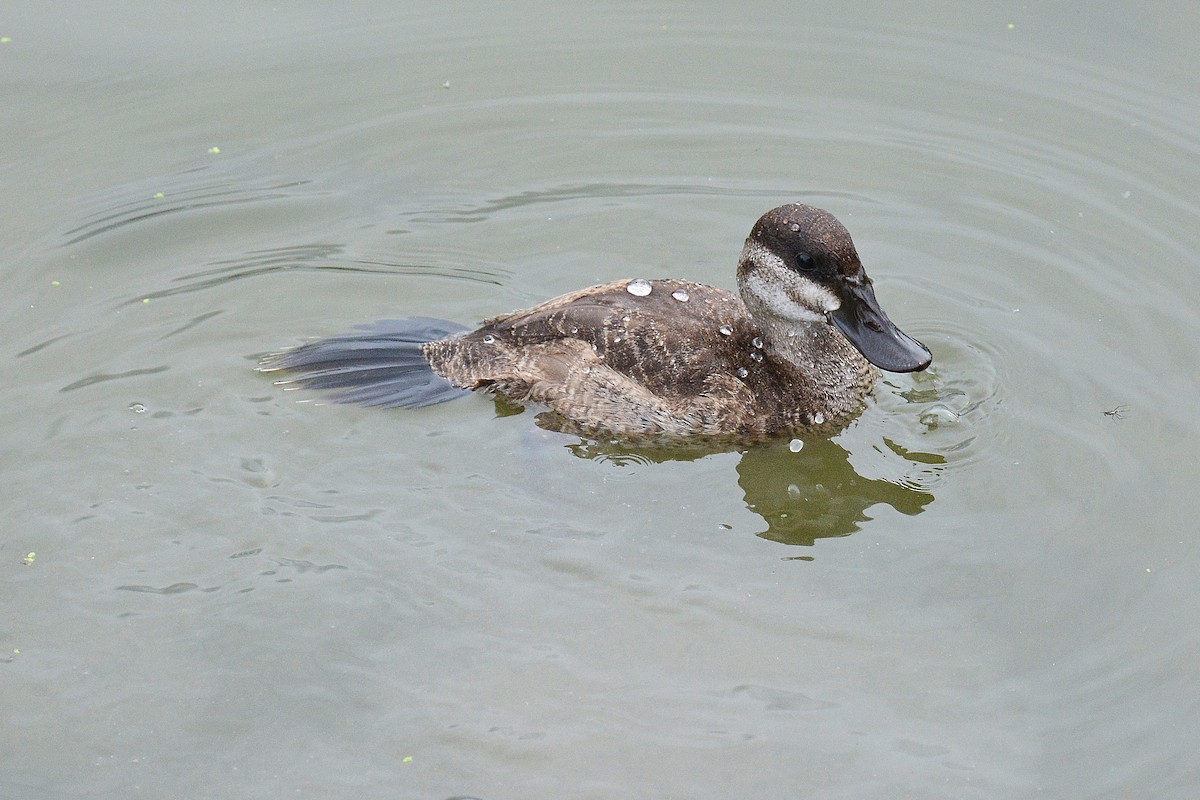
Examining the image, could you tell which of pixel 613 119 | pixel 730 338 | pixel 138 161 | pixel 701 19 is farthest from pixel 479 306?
pixel 701 19

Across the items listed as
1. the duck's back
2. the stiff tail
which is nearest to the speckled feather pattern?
the duck's back

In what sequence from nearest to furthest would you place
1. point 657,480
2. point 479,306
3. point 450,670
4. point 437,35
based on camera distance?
point 450,670, point 657,480, point 479,306, point 437,35

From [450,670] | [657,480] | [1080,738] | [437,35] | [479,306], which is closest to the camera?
[1080,738]

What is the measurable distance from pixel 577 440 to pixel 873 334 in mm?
1423

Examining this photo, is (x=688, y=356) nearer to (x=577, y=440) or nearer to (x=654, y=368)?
(x=654, y=368)

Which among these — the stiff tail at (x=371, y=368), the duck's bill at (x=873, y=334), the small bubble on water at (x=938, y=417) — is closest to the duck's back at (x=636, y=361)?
the stiff tail at (x=371, y=368)

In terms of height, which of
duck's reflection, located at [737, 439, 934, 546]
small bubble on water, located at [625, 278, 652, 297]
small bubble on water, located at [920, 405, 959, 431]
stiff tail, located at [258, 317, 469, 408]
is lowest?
duck's reflection, located at [737, 439, 934, 546]

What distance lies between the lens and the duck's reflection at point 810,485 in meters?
5.85

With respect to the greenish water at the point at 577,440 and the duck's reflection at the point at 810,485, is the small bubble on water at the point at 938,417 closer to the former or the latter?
the greenish water at the point at 577,440

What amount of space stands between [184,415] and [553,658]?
92.2 inches

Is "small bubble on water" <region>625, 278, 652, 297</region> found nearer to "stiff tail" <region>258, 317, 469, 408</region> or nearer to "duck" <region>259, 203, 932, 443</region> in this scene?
"duck" <region>259, 203, 932, 443</region>

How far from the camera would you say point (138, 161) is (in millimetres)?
8203

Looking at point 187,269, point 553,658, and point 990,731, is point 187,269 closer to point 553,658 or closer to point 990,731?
point 553,658

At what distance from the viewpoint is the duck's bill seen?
599 cm
